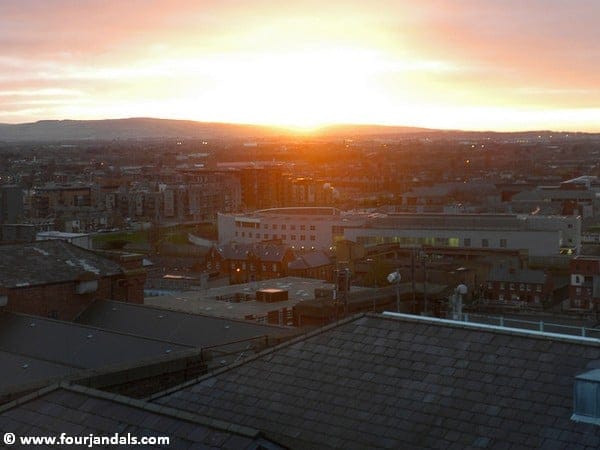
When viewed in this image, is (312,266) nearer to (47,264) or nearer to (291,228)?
(291,228)

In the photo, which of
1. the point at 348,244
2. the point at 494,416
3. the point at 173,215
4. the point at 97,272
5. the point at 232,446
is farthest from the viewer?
the point at 173,215

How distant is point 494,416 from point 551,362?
679 millimetres

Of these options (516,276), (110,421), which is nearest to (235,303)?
(516,276)

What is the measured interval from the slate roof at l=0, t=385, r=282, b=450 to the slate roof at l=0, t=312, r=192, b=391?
5.06m

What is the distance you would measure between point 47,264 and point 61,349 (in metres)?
3.47

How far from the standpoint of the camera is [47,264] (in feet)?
53.4

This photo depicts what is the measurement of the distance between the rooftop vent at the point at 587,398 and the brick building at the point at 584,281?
2486 centimetres

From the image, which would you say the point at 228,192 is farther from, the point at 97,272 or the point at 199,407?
the point at 199,407

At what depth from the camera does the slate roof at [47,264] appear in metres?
15.7

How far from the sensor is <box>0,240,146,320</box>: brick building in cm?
1548

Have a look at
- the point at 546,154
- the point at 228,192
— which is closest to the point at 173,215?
the point at 228,192

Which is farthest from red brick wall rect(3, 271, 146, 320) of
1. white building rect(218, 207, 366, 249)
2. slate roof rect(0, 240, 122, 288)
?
white building rect(218, 207, 366, 249)

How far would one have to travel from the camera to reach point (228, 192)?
79000mm

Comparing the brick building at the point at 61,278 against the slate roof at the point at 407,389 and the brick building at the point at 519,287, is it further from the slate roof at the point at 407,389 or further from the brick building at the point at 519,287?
the brick building at the point at 519,287
